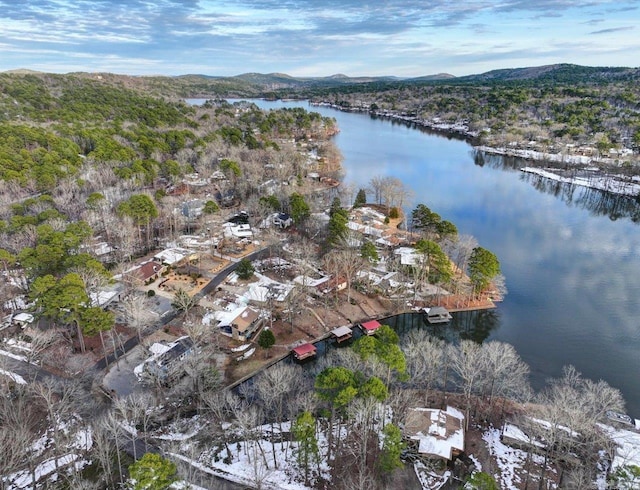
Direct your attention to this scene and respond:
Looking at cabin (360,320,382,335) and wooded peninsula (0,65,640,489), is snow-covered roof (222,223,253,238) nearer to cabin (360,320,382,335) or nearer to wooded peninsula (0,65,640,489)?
wooded peninsula (0,65,640,489)

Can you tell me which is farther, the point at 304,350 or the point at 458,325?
the point at 458,325

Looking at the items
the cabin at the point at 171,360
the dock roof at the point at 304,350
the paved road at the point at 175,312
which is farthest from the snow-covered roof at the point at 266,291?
the cabin at the point at 171,360

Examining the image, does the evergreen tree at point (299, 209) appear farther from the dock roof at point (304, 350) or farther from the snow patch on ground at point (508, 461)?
the snow patch on ground at point (508, 461)

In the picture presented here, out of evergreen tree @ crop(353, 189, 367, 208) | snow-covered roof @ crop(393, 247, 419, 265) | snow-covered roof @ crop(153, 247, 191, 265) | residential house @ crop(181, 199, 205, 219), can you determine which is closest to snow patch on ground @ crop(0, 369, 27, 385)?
snow-covered roof @ crop(153, 247, 191, 265)

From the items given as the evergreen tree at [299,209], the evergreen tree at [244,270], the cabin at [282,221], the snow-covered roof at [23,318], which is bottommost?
the snow-covered roof at [23,318]

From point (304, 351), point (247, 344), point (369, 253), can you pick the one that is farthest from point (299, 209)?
point (304, 351)

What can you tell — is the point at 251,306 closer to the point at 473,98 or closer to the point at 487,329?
the point at 487,329

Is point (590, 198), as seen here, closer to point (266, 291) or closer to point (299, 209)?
point (299, 209)
